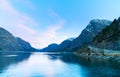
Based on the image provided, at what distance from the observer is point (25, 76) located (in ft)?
204

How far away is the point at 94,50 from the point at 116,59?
69.3m

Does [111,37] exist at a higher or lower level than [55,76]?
higher

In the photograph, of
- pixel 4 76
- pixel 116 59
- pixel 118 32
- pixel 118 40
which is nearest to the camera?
pixel 4 76

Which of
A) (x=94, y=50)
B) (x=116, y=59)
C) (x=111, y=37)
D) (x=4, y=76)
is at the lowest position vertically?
(x=4, y=76)

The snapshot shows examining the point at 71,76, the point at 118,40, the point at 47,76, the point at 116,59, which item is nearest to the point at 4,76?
the point at 47,76

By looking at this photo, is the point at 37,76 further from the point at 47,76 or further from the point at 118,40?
the point at 118,40

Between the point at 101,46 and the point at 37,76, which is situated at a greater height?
the point at 101,46

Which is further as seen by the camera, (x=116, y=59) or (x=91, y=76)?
(x=116, y=59)

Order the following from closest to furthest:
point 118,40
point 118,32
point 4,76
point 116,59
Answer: point 4,76 → point 116,59 → point 118,40 → point 118,32

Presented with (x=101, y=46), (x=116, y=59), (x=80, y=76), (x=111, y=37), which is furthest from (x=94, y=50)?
(x=80, y=76)

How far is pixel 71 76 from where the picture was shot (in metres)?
62.5

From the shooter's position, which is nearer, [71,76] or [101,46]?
[71,76]

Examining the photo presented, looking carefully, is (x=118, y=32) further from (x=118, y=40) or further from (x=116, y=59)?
(x=116, y=59)

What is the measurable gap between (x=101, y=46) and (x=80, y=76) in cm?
12816
